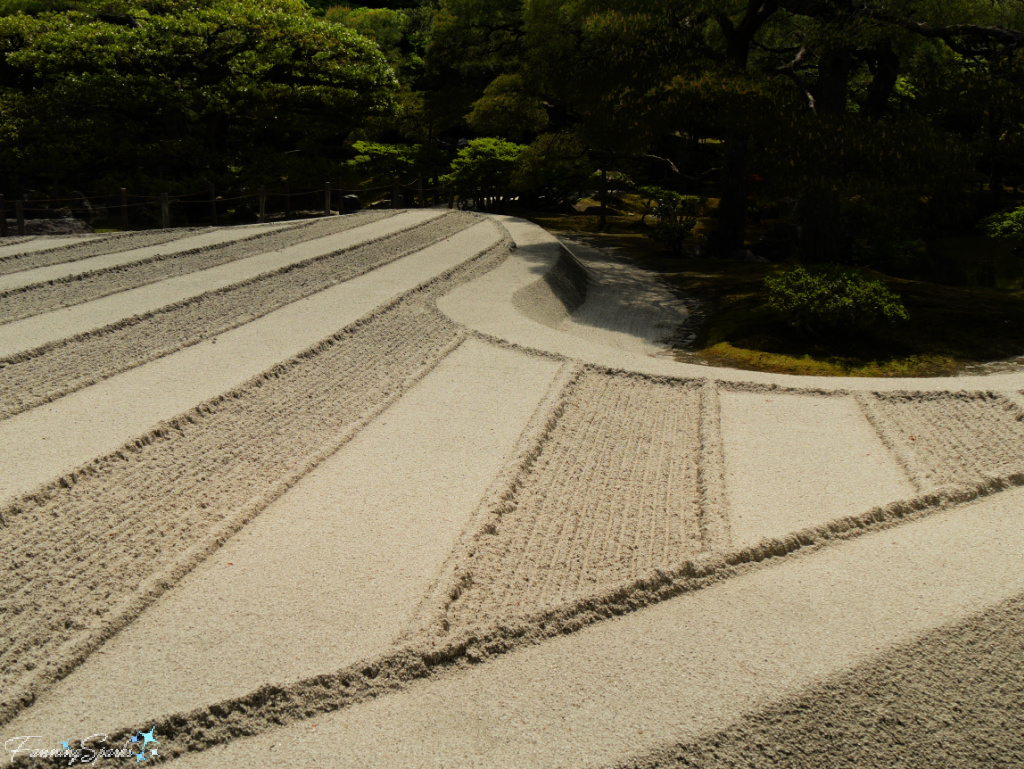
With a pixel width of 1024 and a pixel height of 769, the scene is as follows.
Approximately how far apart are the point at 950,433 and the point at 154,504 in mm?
5352

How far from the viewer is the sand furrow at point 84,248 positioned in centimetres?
1030

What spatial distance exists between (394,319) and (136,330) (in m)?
2.47

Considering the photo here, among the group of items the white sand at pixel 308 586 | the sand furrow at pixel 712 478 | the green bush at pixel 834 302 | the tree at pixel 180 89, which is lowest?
the white sand at pixel 308 586

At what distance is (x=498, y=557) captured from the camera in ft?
13.0

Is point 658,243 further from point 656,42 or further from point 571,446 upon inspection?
point 571,446

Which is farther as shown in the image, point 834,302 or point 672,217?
point 672,217

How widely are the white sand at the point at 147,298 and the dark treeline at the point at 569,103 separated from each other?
15.8 ft

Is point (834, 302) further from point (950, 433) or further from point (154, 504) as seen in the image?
point (154, 504)

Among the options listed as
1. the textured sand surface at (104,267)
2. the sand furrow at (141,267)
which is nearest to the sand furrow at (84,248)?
the textured sand surface at (104,267)

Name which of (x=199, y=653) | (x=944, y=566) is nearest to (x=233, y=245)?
(x=199, y=653)

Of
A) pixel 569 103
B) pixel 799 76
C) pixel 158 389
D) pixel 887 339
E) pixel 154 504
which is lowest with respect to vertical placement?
pixel 154 504

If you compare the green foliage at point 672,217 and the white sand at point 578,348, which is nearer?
the white sand at point 578,348

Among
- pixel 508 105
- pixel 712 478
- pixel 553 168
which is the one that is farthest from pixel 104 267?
pixel 553 168

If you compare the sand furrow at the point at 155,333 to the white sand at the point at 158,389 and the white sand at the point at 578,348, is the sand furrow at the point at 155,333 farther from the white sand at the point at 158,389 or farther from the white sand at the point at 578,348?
the white sand at the point at 578,348
